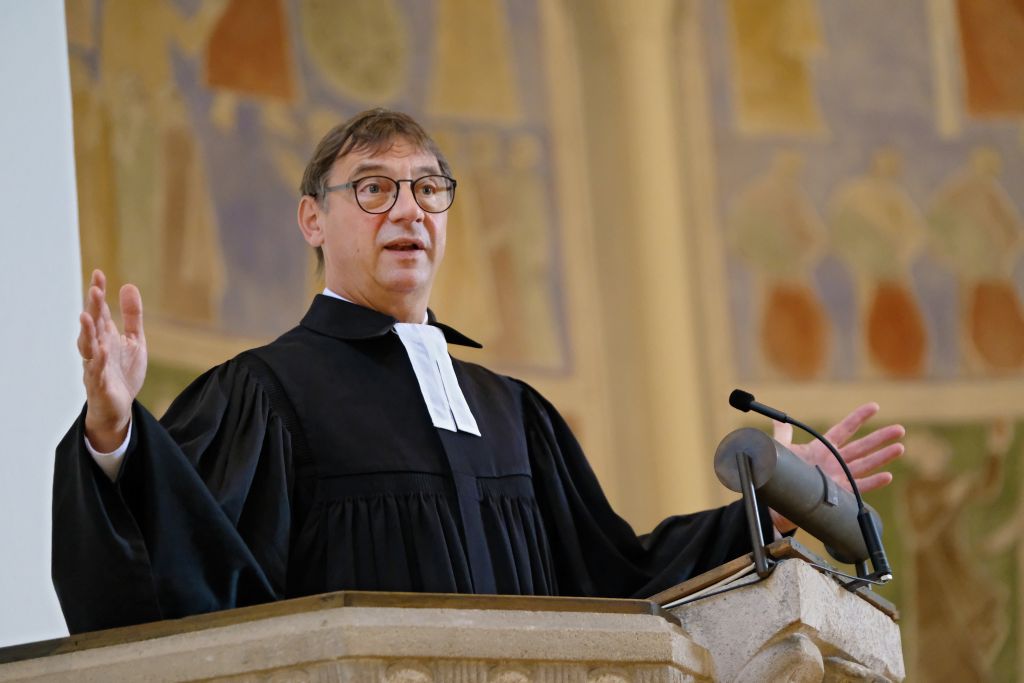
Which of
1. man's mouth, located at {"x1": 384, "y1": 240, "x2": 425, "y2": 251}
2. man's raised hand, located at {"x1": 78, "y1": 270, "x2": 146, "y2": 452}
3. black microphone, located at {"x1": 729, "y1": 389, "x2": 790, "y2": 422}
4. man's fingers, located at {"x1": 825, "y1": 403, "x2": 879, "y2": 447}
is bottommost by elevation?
man's fingers, located at {"x1": 825, "y1": 403, "x2": 879, "y2": 447}

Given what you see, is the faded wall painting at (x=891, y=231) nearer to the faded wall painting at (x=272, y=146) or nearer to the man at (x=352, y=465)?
the faded wall painting at (x=272, y=146)

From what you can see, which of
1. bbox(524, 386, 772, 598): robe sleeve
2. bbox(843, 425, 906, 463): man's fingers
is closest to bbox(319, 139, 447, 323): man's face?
bbox(524, 386, 772, 598): robe sleeve

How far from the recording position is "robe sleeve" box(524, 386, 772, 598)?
3.54 metres

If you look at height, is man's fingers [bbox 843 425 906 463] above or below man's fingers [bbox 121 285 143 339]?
below

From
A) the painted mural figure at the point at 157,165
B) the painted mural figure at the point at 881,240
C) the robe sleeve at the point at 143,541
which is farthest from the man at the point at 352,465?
the painted mural figure at the point at 881,240

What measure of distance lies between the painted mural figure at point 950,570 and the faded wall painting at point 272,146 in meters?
2.10

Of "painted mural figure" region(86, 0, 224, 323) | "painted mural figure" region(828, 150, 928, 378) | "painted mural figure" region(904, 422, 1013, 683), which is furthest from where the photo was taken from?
"painted mural figure" region(828, 150, 928, 378)

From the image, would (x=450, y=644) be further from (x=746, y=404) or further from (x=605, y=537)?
(x=605, y=537)

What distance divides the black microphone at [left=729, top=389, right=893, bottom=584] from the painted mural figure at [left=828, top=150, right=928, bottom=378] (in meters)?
6.45

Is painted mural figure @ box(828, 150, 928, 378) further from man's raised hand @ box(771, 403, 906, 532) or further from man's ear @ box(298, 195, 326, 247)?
man's ear @ box(298, 195, 326, 247)

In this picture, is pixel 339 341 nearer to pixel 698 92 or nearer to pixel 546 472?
pixel 546 472

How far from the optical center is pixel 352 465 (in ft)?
10.9

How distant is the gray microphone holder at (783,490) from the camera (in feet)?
9.99

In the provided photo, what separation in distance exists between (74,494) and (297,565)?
561 millimetres
